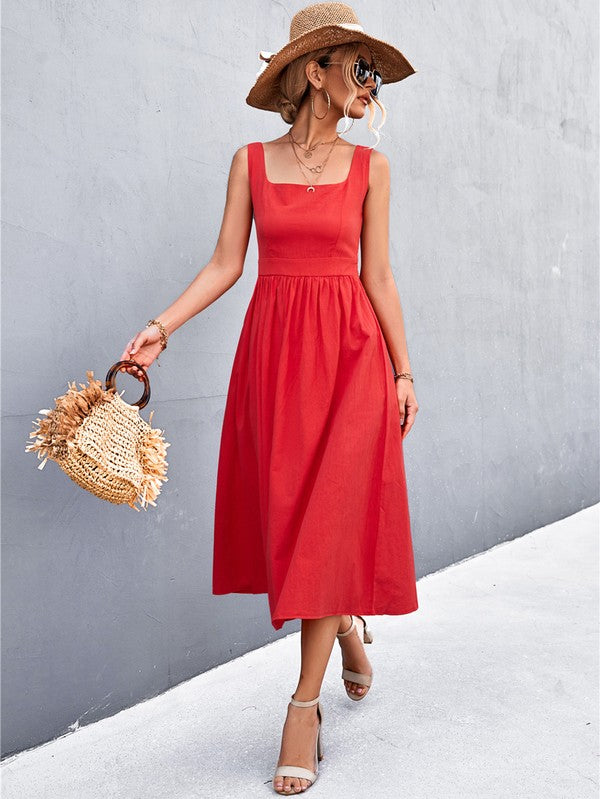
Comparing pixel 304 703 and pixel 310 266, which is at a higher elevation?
pixel 310 266

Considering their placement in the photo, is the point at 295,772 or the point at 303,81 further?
the point at 303,81

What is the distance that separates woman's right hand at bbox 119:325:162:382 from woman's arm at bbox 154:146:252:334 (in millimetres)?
141

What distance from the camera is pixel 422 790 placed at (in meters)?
2.20

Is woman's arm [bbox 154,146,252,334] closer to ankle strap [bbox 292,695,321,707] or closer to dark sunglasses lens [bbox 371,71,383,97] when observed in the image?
dark sunglasses lens [bbox 371,71,383,97]

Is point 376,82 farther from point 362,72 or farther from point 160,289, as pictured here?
point 160,289

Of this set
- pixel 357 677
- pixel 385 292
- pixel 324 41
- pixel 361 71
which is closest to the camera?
pixel 324 41

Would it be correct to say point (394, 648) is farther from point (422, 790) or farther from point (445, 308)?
point (445, 308)

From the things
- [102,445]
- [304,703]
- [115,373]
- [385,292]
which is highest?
[385,292]

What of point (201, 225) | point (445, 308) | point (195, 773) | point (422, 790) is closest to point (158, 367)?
point (201, 225)

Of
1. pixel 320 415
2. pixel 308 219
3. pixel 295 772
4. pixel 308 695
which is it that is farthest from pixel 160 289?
pixel 295 772

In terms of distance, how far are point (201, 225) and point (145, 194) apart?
247 mm

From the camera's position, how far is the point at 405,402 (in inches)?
99.7

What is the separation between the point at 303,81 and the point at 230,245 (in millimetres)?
453

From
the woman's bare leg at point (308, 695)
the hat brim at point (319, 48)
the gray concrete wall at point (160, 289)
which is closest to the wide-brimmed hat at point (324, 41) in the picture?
the hat brim at point (319, 48)
